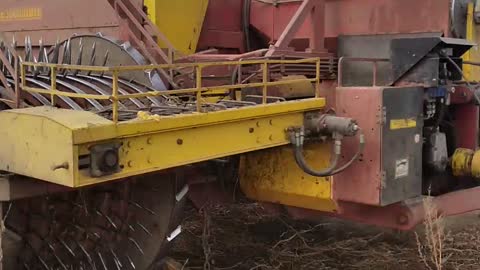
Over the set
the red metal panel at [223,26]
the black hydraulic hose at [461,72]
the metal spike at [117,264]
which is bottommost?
the metal spike at [117,264]

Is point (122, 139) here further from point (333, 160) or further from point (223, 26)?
point (223, 26)

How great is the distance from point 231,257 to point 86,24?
1.97 metres

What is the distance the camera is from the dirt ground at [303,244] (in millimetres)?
4645

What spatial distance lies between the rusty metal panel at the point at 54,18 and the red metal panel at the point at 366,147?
5.60ft

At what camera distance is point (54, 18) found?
5.09 meters

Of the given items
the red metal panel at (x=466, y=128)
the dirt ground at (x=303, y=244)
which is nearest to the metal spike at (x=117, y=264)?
the dirt ground at (x=303, y=244)

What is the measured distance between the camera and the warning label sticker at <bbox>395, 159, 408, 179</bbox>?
3.47m

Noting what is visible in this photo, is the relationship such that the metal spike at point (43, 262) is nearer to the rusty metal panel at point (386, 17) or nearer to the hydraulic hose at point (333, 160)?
the hydraulic hose at point (333, 160)

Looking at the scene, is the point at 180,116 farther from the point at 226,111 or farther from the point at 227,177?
the point at 227,177

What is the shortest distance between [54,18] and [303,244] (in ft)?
8.47

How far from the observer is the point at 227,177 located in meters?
3.90

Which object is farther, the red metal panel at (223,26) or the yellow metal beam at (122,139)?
the red metal panel at (223,26)

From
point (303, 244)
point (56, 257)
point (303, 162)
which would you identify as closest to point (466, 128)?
point (303, 162)

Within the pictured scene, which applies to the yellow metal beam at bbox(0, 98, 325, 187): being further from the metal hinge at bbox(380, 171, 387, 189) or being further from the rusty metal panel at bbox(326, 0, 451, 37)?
the rusty metal panel at bbox(326, 0, 451, 37)
